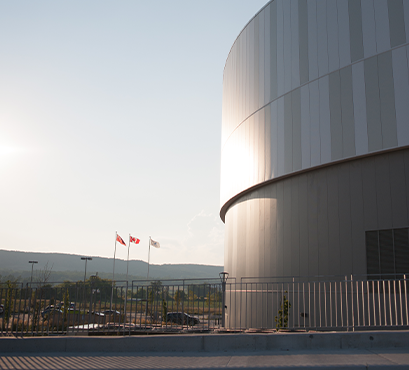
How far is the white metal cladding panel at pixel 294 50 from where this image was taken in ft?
59.1

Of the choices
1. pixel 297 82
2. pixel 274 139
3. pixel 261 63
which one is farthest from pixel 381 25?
pixel 261 63

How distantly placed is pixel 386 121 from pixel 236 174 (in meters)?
9.47

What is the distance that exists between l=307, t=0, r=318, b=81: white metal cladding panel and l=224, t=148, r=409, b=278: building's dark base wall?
14.8 ft

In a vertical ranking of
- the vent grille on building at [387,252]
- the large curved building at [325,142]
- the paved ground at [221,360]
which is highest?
the large curved building at [325,142]

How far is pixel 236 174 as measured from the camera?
2230 centimetres

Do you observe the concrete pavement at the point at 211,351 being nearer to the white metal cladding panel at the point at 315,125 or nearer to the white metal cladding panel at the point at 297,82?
the white metal cladding panel at the point at 297,82

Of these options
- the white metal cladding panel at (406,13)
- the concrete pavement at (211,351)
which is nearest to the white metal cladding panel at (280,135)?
the white metal cladding panel at (406,13)

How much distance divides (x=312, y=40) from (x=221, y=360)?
14427 mm

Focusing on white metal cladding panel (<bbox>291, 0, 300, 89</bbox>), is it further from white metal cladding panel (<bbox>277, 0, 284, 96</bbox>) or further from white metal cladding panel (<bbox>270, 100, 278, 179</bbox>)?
white metal cladding panel (<bbox>270, 100, 278, 179</bbox>)

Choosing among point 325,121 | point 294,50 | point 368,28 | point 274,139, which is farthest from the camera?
point 274,139

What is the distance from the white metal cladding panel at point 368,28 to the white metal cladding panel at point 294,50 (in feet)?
10.7

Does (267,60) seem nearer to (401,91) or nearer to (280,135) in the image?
(280,135)

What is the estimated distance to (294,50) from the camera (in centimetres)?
1836

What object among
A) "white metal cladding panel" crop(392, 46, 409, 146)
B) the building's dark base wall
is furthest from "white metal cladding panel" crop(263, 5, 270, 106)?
"white metal cladding panel" crop(392, 46, 409, 146)
